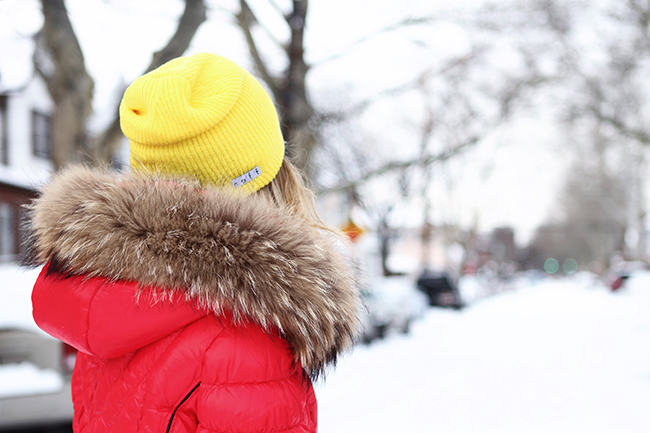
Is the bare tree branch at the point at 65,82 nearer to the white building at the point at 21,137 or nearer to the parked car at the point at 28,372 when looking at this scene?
the parked car at the point at 28,372

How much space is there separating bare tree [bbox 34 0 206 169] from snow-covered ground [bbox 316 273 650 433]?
3858 millimetres

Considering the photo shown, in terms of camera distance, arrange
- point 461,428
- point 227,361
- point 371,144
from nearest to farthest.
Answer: point 227,361 < point 461,428 < point 371,144

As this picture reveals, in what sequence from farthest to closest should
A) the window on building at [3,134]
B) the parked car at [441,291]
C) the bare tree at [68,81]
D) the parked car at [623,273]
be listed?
the parked car at [623,273] → the parked car at [441,291] → the window on building at [3,134] → the bare tree at [68,81]

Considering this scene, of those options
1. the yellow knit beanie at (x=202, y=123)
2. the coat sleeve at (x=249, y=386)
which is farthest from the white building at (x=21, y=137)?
the coat sleeve at (x=249, y=386)

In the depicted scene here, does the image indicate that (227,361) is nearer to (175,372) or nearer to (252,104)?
(175,372)

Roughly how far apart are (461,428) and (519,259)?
8648 centimetres

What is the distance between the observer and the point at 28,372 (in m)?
3.27

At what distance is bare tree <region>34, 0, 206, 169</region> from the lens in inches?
198

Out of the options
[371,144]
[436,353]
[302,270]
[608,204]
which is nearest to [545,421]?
[436,353]

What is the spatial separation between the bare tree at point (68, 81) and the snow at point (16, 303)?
1877mm

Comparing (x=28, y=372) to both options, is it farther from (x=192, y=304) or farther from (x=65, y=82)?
(x=65, y=82)

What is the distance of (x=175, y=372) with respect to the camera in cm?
102

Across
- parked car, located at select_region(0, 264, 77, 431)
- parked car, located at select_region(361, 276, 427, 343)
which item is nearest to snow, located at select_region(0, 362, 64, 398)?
parked car, located at select_region(0, 264, 77, 431)

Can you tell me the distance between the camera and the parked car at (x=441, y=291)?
1677cm
